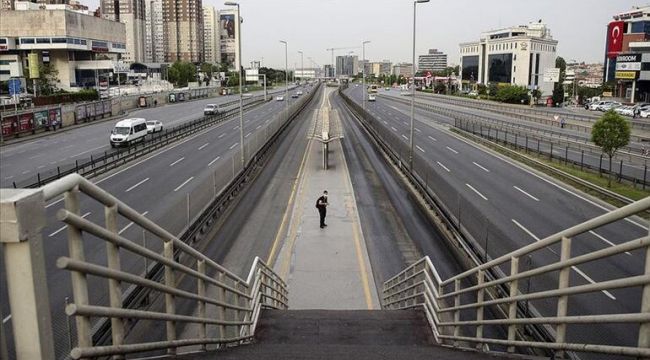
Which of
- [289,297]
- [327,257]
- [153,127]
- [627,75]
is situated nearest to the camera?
[289,297]

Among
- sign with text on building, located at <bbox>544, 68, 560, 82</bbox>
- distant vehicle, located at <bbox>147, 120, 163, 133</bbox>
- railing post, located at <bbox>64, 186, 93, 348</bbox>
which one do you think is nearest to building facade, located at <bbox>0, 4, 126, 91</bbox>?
distant vehicle, located at <bbox>147, 120, 163, 133</bbox>

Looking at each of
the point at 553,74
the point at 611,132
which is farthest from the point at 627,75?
the point at 611,132

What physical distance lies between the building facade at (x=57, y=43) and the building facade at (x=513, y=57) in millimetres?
103655

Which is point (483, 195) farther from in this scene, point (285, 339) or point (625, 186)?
point (285, 339)

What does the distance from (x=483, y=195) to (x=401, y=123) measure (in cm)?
4331

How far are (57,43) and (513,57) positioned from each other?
373 ft

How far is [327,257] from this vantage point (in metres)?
20.0

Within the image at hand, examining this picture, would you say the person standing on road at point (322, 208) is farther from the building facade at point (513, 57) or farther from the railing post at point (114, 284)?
the building facade at point (513, 57)

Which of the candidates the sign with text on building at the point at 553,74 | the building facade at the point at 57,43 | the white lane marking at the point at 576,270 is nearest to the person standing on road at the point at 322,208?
the white lane marking at the point at 576,270

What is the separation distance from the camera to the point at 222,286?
704 centimetres

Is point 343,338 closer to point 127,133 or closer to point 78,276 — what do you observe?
point 78,276

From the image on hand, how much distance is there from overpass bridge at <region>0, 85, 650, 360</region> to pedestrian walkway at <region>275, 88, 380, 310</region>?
0.25 ft

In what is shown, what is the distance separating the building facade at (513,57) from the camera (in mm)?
158625

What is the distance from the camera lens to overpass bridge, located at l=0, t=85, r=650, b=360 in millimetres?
2943
